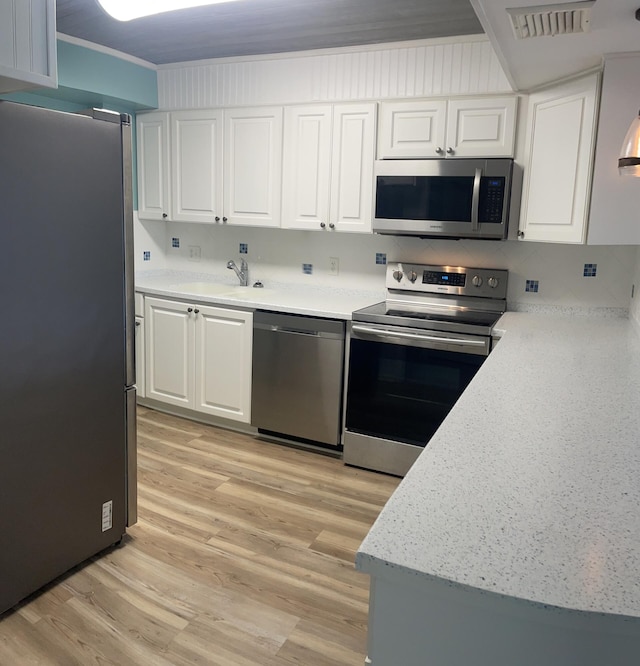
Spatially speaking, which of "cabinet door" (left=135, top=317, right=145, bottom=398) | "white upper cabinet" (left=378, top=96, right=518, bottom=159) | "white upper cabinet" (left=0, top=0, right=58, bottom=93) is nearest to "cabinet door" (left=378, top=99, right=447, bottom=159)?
"white upper cabinet" (left=378, top=96, right=518, bottom=159)

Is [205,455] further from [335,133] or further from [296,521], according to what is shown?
[335,133]

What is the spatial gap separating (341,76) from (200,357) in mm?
1947

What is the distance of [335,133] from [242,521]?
2.27 metres

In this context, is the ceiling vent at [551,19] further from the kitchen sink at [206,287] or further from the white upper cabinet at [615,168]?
the kitchen sink at [206,287]

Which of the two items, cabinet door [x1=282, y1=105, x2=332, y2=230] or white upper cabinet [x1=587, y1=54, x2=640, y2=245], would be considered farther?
cabinet door [x1=282, y1=105, x2=332, y2=230]

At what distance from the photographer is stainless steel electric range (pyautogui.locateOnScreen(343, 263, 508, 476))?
121 inches

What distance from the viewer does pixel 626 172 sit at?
170 cm

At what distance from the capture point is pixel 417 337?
312 centimetres

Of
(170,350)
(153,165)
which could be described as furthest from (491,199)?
(153,165)

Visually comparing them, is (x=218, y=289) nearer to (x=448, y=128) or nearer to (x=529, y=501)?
(x=448, y=128)

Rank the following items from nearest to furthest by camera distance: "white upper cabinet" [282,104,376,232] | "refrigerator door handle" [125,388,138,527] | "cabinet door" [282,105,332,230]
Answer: "refrigerator door handle" [125,388,138,527] < "white upper cabinet" [282,104,376,232] < "cabinet door" [282,105,332,230]

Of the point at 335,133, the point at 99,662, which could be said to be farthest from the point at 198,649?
the point at 335,133

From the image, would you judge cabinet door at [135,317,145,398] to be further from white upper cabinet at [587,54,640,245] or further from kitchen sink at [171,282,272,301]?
white upper cabinet at [587,54,640,245]

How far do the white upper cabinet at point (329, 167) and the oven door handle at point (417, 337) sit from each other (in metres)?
0.68
